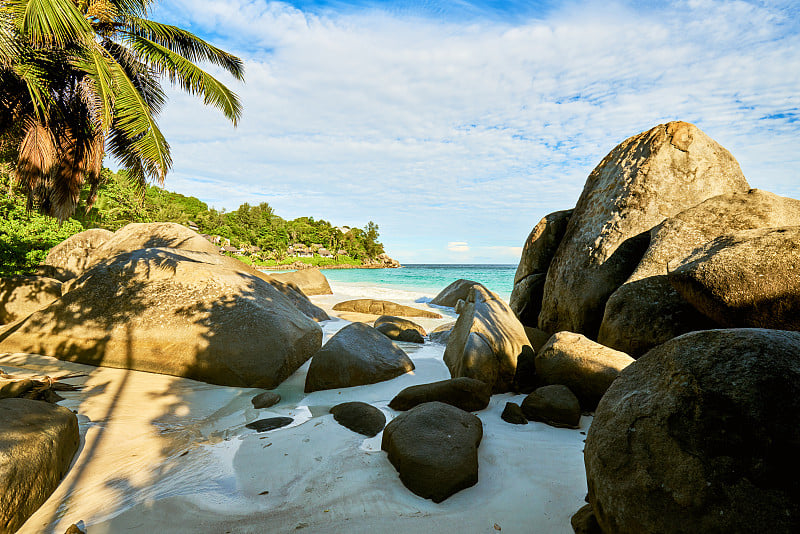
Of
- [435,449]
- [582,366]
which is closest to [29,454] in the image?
[435,449]

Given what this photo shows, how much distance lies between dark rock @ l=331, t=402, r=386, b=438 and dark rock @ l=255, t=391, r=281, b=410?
3.50 ft

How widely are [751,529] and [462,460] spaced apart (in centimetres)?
170

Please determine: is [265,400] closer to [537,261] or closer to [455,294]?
[537,261]

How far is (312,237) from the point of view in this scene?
85.2 meters

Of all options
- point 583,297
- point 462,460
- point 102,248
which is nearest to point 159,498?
point 462,460

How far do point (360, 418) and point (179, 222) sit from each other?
→ 50743 millimetres

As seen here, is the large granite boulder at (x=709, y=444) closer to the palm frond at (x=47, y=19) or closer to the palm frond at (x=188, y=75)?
the palm frond at (x=47, y=19)

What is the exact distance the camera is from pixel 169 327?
5.59m

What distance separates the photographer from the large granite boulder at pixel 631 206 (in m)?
6.34

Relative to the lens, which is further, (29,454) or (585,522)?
(29,454)

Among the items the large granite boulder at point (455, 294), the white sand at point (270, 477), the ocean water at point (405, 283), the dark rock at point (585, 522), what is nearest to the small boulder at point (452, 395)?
the white sand at point (270, 477)

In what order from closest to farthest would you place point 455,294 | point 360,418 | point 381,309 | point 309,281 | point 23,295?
point 360,418
point 23,295
point 381,309
point 455,294
point 309,281

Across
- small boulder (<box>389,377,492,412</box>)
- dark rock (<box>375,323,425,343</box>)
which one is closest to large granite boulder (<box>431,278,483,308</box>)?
dark rock (<box>375,323,425,343</box>)

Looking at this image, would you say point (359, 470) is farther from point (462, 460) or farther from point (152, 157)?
point (152, 157)
